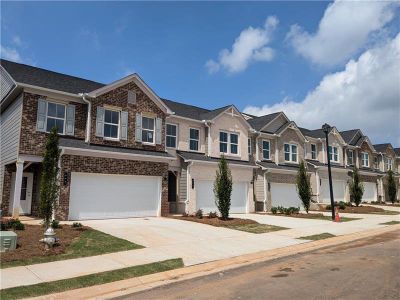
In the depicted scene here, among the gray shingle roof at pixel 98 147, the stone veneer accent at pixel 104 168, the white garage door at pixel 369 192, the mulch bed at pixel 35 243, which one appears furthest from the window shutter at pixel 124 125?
the white garage door at pixel 369 192

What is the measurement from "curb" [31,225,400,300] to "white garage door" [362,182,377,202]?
3121 cm

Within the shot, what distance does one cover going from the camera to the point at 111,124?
67.1 feet

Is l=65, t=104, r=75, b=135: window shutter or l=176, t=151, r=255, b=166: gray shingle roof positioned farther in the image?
l=176, t=151, r=255, b=166: gray shingle roof

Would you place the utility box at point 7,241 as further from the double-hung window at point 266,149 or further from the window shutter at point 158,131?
the double-hung window at point 266,149

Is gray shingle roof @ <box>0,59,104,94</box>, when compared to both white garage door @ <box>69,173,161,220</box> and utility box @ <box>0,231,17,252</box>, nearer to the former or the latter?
white garage door @ <box>69,173,161,220</box>

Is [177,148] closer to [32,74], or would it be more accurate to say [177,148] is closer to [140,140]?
[140,140]

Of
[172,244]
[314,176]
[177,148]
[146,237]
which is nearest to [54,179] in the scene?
[146,237]

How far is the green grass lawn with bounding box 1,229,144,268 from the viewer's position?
31.0 feet

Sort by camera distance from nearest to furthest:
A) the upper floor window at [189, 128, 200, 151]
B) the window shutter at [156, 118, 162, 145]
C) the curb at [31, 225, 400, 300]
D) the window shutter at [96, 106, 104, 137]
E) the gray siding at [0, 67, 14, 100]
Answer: the curb at [31, 225, 400, 300] < the gray siding at [0, 67, 14, 100] < the window shutter at [96, 106, 104, 137] < the window shutter at [156, 118, 162, 145] < the upper floor window at [189, 128, 200, 151]

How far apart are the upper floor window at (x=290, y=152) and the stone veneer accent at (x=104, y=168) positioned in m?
14.6

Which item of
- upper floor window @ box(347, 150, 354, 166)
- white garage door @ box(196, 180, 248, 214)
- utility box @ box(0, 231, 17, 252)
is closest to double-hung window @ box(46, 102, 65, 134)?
utility box @ box(0, 231, 17, 252)

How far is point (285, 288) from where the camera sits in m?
7.24

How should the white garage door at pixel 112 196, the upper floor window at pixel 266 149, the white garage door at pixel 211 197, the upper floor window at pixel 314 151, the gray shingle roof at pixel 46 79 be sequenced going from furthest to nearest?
1. the upper floor window at pixel 314 151
2. the upper floor window at pixel 266 149
3. the white garage door at pixel 211 197
4. the gray shingle roof at pixel 46 79
5. the white garage door at pixel 112 196

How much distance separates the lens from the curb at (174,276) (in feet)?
23.6
